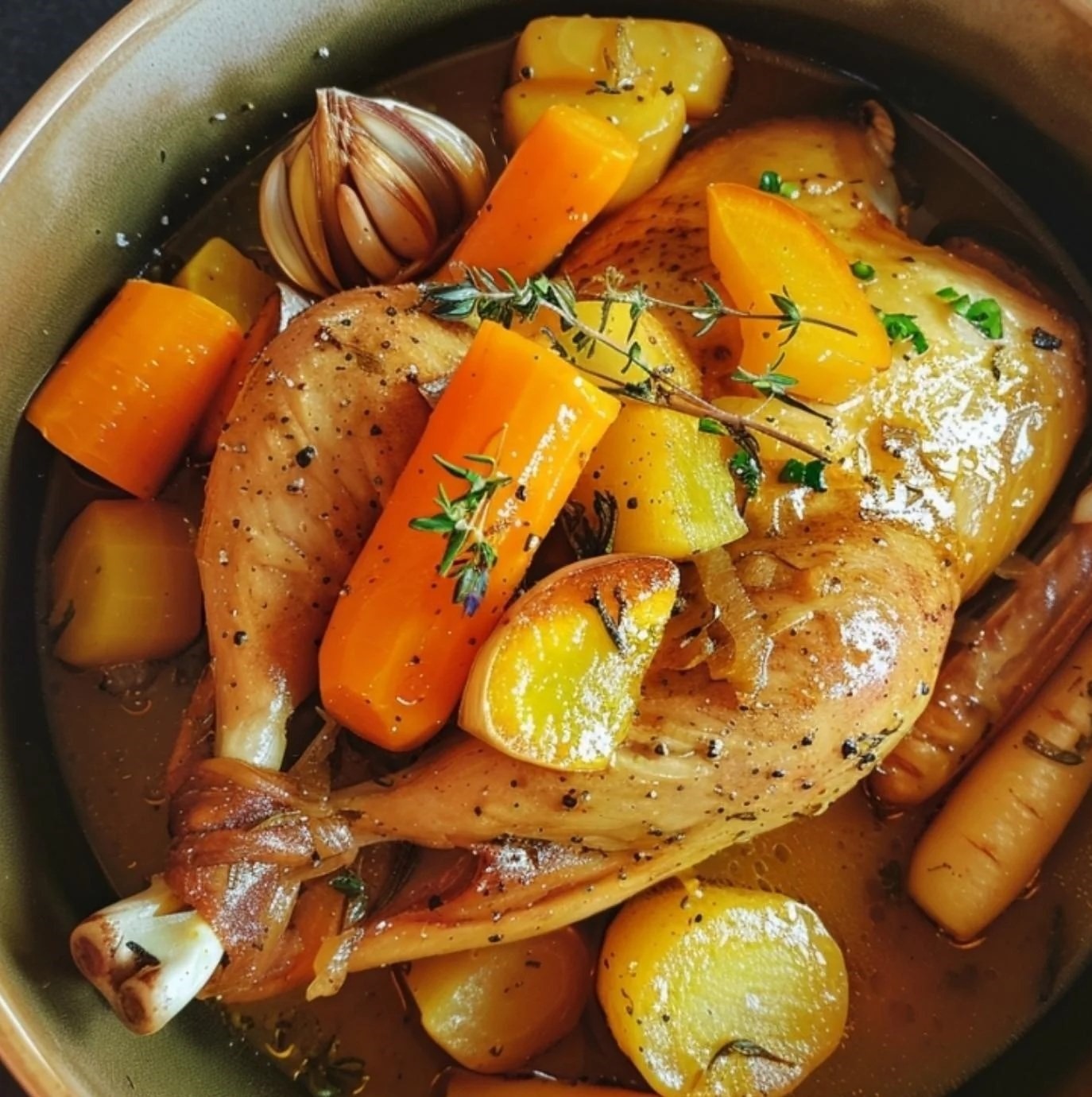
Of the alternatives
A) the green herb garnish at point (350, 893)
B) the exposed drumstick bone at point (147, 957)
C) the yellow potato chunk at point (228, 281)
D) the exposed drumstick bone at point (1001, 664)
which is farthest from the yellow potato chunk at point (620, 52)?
the exposed drumstick bone at point (147, 957)

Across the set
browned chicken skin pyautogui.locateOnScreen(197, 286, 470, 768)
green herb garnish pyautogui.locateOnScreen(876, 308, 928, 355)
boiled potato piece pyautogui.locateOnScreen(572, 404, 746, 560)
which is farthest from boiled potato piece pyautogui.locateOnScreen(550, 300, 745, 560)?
green herb garnish pyautogui.locateOnScreen(876, 308, 928, 355)

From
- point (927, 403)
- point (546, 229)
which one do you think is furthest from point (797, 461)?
point (546, 229)

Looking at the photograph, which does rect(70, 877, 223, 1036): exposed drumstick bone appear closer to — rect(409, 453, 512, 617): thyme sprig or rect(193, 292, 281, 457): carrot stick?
rect(409, 453, 512, 617): thyme sprig

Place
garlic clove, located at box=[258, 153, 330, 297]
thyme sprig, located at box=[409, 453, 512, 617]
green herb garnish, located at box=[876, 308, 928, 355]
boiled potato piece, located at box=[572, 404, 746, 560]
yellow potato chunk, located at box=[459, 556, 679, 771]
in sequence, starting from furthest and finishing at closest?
1. garlic clove, located at box=[258, 153, 330, 297]
2. green herb garnish, located at box=[876, 308, 928, 355]
3. boiled potato piece, located at box=[572, 404, 746, 560]
4. yellow potato chunk, located at box=[459, 556, 679, 771]
5. thyme sprig, located at box=[409, 453, 512, 617]

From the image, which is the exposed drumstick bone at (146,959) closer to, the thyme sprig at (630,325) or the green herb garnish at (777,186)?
the thyme sprig at (630,325)

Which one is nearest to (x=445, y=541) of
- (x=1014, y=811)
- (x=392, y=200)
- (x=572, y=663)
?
(x=572, y=663)
